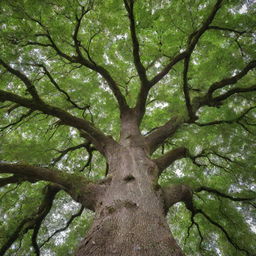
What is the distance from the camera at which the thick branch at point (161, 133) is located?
495 centimetres

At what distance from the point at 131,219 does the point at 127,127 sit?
3190 millimetres

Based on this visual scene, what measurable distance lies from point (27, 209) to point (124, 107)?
355cm

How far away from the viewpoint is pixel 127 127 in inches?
203

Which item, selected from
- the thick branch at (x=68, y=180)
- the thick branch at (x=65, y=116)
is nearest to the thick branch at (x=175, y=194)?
the thick branch at (x=68, y=180)

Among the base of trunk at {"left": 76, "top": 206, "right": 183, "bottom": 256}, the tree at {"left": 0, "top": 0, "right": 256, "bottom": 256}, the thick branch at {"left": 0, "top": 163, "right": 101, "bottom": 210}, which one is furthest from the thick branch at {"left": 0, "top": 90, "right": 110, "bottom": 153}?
the base of trunk at {"left": 76, "top": 206, "right": 183, "bottom": 256}

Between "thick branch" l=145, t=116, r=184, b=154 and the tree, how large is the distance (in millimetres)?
40

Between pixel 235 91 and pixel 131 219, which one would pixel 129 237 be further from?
pixel 235 91

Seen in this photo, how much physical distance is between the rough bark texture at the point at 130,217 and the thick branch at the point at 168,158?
633 mm

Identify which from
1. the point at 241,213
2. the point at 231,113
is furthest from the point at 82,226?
the point at 231,113

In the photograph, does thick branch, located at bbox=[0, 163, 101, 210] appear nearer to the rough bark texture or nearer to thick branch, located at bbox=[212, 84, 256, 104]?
the rough bark texture

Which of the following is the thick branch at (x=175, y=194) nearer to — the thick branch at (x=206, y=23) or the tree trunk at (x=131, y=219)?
the tree trunk at (x=131, y=219)

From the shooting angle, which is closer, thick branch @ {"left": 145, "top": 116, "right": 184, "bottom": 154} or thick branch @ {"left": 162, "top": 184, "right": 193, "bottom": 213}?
thick branch @ {"left": 162, "top": 184, "right": 193, "bottom": 213}

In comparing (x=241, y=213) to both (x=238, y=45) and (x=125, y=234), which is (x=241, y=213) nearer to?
(x=238, y=45)

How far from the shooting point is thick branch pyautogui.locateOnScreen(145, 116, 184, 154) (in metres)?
4.95
